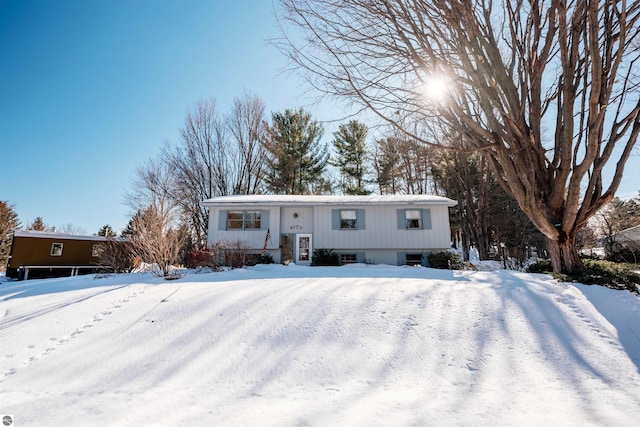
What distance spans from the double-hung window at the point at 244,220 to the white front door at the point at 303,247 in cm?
227

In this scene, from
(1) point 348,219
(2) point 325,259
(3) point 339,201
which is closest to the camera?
(2) point 325,259

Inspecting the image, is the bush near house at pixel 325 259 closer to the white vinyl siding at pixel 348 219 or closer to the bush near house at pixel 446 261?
the white vinyl siding at pixel 348 219

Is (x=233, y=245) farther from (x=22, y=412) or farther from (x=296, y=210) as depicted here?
(x=22, y=412)

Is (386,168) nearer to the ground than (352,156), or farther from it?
nearer to the ground

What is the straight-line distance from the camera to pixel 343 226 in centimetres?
1478

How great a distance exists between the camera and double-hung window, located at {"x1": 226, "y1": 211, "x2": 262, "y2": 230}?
14.8 meters

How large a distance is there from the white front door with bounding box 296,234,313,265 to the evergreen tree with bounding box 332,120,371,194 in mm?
9752

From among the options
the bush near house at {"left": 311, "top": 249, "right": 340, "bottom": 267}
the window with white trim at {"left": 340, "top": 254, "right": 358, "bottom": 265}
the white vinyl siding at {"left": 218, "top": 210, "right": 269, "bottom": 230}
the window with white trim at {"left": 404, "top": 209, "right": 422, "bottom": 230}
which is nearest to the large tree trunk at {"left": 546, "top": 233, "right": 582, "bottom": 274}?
the window with white trim at {"left": 404, "top": 209, "right": 422, "bottom": 230}

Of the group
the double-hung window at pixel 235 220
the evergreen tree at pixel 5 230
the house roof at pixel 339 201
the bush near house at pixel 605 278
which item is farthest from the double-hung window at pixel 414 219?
the evergreen tree at pixel 5 230

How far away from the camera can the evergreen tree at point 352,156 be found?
77.7 ft

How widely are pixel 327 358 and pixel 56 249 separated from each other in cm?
2073

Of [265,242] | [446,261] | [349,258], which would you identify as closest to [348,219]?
[349,258]

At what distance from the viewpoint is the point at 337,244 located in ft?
47.8

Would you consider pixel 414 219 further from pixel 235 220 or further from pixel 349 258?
pixel 235 220
